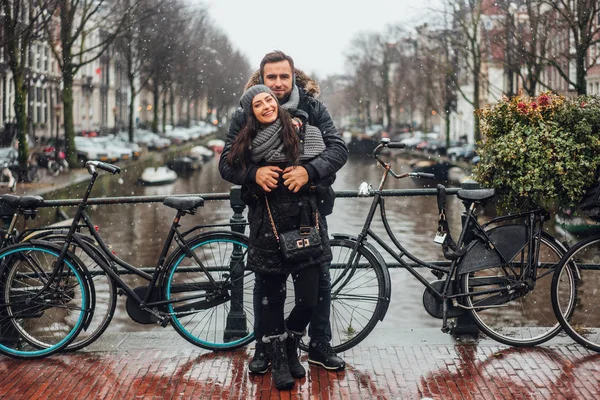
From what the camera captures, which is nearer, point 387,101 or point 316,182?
point 316,182

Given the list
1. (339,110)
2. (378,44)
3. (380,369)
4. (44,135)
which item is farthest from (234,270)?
(339,110)

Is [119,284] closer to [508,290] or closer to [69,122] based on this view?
[508,290]

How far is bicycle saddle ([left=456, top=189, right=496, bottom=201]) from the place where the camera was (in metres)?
5.06

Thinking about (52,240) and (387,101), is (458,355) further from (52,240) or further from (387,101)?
(387,101)

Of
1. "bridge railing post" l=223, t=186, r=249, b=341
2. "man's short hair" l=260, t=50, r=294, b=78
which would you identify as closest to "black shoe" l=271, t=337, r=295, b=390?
"bridge railing post" l=223, t=186, r=249, b=341

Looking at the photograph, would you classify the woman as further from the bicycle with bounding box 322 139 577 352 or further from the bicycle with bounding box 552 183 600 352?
the bicycle with bounding box 552 183 600 352

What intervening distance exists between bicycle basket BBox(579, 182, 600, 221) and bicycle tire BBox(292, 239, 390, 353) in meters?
1.30

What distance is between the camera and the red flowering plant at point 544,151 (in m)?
5.11

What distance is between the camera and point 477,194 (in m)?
5.08

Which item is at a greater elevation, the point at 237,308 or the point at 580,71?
the point at 580,71

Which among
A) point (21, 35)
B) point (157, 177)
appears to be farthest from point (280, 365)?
point (157, 177)

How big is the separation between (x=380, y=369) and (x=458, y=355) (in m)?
0.54

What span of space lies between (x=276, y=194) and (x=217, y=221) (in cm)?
1899

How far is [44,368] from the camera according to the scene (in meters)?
4.88
